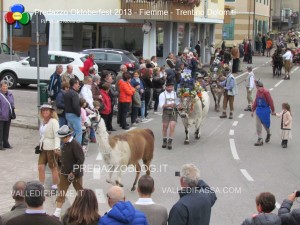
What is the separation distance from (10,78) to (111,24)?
10611 mm

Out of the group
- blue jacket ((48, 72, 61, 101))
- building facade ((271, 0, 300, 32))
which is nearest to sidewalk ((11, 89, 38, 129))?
blue jacket ((48, 72, 61, 101))

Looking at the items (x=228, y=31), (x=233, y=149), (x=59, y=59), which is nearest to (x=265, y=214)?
(x=233, y=149)

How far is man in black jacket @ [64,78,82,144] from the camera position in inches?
553

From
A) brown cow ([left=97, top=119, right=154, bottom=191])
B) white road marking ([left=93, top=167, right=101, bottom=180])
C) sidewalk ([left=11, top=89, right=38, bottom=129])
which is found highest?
brown cow ([left=97, top=119, right=154, bottom=191])

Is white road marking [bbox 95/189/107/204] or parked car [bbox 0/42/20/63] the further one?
parked car [bbox 0/42/20/63]

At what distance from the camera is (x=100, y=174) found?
13453mm

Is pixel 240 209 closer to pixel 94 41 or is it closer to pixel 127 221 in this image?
pixel 127 221

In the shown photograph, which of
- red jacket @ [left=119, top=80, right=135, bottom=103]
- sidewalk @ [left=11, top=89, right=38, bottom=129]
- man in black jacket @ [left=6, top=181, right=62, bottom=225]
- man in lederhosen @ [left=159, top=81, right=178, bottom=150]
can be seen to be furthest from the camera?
sidewalk @ [left=11, top=89, right=38, bottom=129]

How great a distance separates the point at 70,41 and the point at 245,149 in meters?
22.2

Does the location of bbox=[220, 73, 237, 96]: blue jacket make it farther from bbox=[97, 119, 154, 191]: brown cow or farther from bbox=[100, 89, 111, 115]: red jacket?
bbox=[97, 119, 154, 191]: brown cow

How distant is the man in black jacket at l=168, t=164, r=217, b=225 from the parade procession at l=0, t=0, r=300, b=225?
0.04ft

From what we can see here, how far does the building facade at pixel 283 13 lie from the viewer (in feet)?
275

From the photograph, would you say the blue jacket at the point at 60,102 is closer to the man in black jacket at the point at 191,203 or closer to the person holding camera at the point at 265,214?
the man in black jacket at the point at 191,203

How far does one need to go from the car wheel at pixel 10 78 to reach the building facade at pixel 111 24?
8935 millimetres
